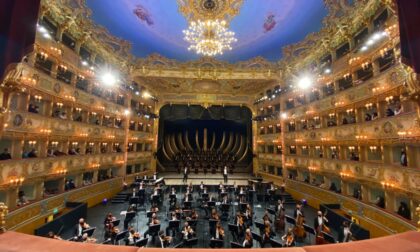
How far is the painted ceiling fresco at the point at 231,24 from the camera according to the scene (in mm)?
16641

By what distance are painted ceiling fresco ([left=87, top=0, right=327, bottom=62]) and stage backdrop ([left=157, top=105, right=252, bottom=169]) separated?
29.1ft

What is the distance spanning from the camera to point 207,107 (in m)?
29.3

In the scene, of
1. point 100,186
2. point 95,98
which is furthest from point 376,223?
point 95,98

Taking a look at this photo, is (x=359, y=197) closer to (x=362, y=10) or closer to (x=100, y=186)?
(x=362, y=10)

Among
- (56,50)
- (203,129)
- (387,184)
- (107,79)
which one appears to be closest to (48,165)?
(56,50)

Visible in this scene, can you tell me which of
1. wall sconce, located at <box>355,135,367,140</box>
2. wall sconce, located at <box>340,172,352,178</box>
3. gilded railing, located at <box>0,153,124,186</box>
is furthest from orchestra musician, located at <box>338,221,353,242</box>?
gilded railing, located at <box>0,153,124,186</box>

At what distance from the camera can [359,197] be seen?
14.2 meters

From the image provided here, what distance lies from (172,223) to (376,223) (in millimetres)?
11165

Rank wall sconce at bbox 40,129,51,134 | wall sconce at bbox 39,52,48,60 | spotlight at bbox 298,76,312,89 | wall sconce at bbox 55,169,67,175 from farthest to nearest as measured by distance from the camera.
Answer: spotlight at bbox 298,76,312,89, wall sconce at bbox 55,169,67,175, wall sconce at bbox 39,52,48,60, wall sconce at bbox 40,129,51,134

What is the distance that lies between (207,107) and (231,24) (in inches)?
490

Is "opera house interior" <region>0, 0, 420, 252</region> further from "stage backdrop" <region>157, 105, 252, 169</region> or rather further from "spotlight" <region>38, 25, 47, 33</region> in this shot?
"stage backdrop" <region>157, 105, 252, 169</region>

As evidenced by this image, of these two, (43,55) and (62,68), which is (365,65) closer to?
(43,55)

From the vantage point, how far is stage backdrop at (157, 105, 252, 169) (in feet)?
98.2

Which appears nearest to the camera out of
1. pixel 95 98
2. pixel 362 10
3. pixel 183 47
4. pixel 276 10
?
pixel 362 10
